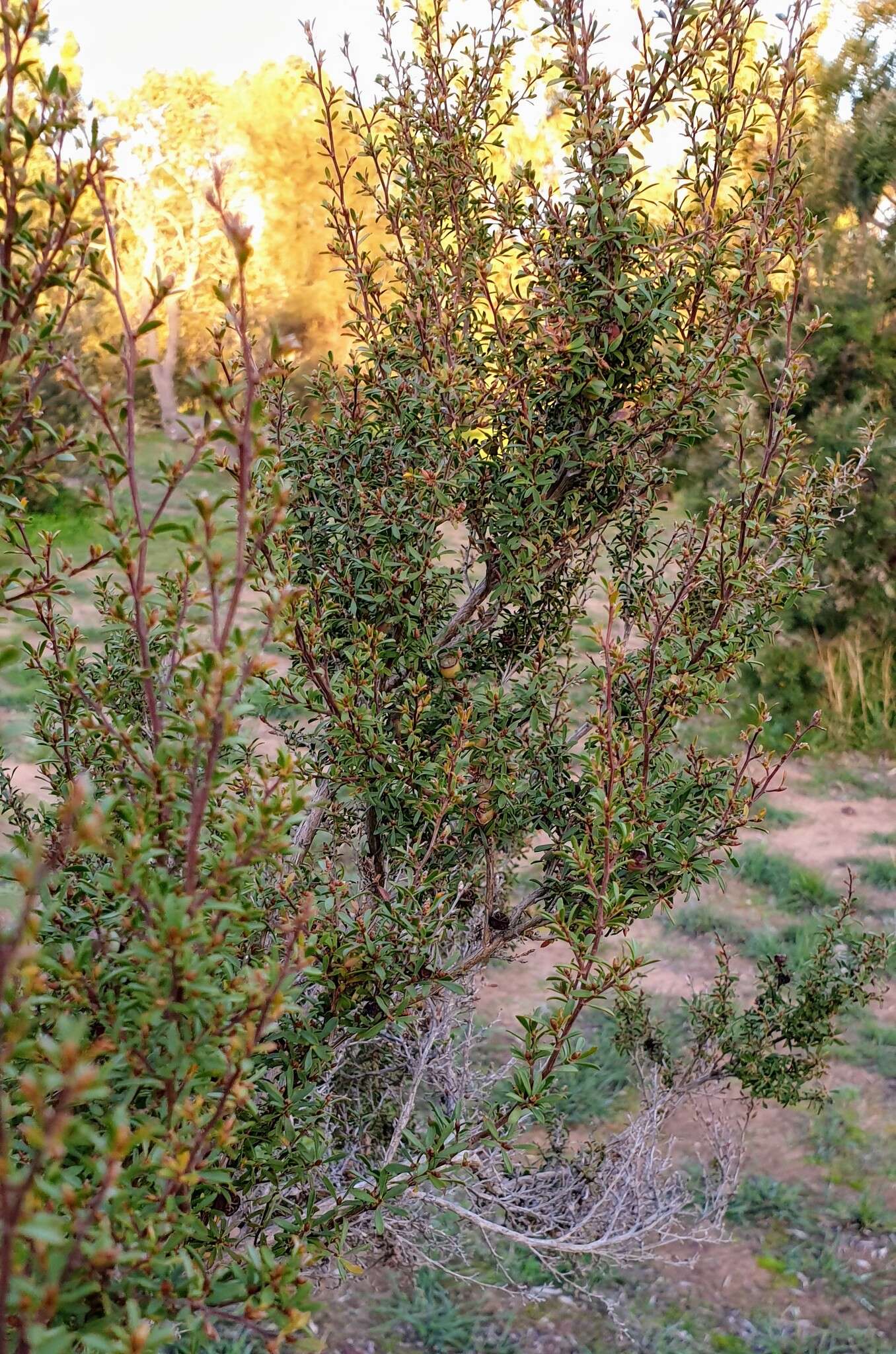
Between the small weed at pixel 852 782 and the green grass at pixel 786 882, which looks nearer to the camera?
the green grass at pixel 786 882

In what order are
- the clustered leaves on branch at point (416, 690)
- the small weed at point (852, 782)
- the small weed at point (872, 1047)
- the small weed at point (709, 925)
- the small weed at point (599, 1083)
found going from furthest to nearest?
1. the small weed at point (852, 782)
2. the small weed at point (709, 925)
3. the small weed at point (872, 1047)
4. the small weed at point (599, 1083)
5. the clustered leaves on branch at point (416, 690)

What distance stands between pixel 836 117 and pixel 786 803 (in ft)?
19.4

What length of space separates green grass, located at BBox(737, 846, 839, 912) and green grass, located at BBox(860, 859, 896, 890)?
0.95ft

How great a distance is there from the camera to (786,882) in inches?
255

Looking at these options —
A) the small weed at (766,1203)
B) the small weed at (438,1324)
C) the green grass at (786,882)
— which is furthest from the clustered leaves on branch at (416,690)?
the green grass at (786,882)

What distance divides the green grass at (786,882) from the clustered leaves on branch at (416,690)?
311 centimetres

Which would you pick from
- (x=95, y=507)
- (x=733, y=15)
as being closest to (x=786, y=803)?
(x=733, y=15)

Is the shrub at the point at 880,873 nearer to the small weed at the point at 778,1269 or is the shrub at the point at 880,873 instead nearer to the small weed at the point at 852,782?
the small weed at the point at 852,782

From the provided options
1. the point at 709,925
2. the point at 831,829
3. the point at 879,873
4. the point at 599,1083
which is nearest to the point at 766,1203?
the point at 599,1083

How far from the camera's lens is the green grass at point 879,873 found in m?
6.49

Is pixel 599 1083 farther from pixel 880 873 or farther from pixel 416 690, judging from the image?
pixel 416 690

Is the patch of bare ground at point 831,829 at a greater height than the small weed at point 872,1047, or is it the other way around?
the patch of bare ground at point 831,829

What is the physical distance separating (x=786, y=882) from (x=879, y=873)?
23.6 inches

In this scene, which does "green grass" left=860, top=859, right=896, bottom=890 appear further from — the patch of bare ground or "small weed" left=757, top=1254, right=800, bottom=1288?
"small weed" left=757, top=1254, right=800, bottom=1288
